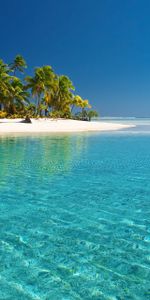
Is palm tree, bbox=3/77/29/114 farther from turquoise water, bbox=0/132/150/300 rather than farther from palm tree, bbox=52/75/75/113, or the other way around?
turquoise water, bbox=0/132/150/300

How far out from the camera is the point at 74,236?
5.89 metres

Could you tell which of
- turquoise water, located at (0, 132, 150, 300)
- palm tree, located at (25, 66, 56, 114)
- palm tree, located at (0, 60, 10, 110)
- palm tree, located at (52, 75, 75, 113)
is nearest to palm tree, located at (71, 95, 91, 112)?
palm tree, located at (52, 75, 75, 113)

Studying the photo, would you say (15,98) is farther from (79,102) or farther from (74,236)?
(74,236)

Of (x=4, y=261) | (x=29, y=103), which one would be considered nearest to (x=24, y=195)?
(x=4, y=261)

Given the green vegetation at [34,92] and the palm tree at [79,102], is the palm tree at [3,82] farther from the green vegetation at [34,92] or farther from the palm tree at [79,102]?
the palm tree at [79,102]

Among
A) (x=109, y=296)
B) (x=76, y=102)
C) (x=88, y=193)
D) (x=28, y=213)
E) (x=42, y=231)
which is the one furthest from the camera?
(x=76, y=102)

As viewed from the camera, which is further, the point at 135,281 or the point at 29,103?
the point at 29,103

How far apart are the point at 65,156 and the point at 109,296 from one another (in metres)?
13.8

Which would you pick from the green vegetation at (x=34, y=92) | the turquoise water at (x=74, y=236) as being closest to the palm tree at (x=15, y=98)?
the green vegetation at (x=34, y=92)

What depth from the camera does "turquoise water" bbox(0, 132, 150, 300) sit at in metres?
4.14

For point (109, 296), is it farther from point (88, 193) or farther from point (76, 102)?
point (76, 102)

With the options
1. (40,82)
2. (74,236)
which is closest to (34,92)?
(40,82)

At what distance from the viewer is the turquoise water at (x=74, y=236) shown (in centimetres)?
414

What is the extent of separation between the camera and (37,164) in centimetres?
1454
